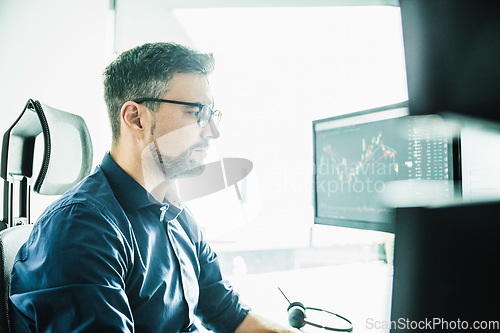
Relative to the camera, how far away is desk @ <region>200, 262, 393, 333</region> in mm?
794

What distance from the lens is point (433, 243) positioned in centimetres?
17

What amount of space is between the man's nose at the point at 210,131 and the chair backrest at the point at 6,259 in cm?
46

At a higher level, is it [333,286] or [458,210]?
[458,210]

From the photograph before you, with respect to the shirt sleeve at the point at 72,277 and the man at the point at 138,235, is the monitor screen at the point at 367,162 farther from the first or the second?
the shirt sleeve at the point at 72,277

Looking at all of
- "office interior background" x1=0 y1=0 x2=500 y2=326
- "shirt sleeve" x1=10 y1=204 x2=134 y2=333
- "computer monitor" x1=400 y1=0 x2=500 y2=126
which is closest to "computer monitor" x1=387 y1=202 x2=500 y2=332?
"computer monitor" x1=400 y1=0 x2=500 y2=126

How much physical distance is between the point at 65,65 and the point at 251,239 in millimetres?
1021

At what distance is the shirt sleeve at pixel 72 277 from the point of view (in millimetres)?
458

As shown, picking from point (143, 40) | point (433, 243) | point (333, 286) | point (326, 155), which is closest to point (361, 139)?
point (326, 155)

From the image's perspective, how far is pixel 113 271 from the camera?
50cm

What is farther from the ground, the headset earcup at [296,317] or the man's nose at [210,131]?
the man's nose at [210,131]

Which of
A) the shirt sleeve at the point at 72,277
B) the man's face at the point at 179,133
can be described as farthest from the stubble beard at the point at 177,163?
the shirt sleeve at the point at 72,277

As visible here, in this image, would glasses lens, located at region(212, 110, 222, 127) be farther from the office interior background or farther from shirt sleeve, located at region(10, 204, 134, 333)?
shirt sleeve, located at region(10, 204, 134, 333)

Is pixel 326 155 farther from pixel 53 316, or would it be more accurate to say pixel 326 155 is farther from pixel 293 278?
pixel 53 316

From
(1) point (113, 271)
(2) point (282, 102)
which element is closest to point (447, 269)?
(1) point (113, 271)
